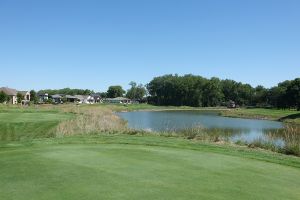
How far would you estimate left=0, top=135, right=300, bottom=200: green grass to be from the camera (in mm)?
7488

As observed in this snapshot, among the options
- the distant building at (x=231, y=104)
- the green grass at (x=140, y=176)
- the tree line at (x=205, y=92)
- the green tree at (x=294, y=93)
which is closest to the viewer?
the green grass at (x=140, y=176)

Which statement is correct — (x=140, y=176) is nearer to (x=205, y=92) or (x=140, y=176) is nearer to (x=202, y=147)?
(x=202, y=147)

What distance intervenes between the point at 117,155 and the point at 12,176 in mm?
3713

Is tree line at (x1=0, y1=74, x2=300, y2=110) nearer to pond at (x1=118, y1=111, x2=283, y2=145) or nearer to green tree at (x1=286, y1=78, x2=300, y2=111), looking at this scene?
green tree at (x1=286, y1=78, x2=300, y2=111)

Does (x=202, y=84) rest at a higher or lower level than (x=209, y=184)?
higher

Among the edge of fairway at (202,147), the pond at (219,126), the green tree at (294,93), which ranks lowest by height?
the pond at (219,126)

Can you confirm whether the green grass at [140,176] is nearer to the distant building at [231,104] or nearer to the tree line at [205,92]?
the distant building at [231,104]

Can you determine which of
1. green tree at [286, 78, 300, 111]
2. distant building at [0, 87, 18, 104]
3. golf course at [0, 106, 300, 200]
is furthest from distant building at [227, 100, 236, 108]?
golf course at [0, 106, 300, 200]

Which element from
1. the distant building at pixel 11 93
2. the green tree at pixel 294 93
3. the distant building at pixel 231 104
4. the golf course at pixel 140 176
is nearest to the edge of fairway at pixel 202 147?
the golf course at pixel 140 176

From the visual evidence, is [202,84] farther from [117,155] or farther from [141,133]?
[117,155]

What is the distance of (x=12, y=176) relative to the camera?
872cm

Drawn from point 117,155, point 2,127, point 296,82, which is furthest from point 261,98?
point 117,155

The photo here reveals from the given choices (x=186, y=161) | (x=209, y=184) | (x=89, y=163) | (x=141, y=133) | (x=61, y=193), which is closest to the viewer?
(x=61, y=193)

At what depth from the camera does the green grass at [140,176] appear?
24.6ft
